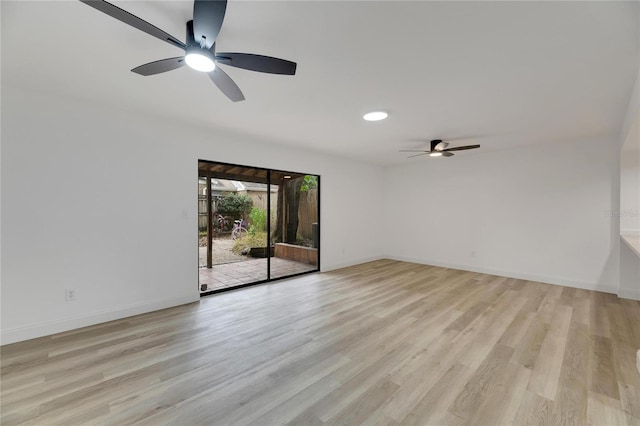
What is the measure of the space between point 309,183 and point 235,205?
65.6 inches

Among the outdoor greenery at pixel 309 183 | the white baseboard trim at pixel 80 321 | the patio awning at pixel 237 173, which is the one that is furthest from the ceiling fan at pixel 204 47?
the outdoor greenery at pixel 309 183

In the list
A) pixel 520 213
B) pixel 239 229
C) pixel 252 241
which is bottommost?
pixel 252 241

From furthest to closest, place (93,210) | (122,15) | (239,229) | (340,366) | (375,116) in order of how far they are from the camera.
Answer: (239,229) < (375,116) < (93,210) < (340,366) < (122,15)

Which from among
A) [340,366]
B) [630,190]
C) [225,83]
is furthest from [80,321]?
[630,190]

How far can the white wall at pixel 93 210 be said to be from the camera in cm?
253

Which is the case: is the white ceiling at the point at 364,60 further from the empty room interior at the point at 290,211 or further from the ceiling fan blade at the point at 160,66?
the ceiling fan blade at the point at 160,66

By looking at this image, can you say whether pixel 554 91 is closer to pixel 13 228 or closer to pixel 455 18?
pixel 455 18

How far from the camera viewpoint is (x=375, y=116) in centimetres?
317

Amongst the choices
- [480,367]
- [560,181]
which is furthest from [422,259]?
[480,367]

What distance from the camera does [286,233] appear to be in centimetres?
522

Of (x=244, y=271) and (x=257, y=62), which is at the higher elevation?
(x=257, y=62)

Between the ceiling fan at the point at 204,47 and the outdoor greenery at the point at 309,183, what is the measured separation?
11.3 ft

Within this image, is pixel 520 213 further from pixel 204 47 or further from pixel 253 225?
pixel 204 47

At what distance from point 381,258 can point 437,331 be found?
4.11 m
